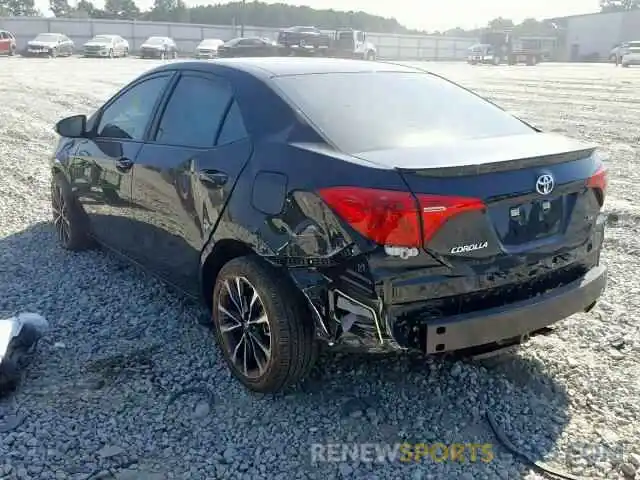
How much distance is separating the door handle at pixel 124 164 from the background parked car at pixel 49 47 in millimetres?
40106

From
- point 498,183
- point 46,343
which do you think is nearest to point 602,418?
point 498,183

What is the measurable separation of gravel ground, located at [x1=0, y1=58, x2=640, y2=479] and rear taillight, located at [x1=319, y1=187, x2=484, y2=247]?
98cm

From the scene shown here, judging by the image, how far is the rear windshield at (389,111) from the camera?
10.6 feet

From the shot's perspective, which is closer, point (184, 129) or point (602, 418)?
point (602, 418)

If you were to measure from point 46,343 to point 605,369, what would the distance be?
10.4 feet

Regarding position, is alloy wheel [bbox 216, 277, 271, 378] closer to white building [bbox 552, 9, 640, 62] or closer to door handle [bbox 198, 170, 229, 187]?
door handle [bbox 198, 170, 229, 187]

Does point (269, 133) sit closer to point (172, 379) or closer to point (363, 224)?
point (363, 224)

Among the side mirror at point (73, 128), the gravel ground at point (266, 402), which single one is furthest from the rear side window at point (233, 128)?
the side mirror at point (73, 128)

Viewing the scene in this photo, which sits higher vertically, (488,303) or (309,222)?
(309,222)

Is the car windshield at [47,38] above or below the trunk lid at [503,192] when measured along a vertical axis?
above

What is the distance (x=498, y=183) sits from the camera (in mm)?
2852

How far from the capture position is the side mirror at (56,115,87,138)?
16.5 ft
